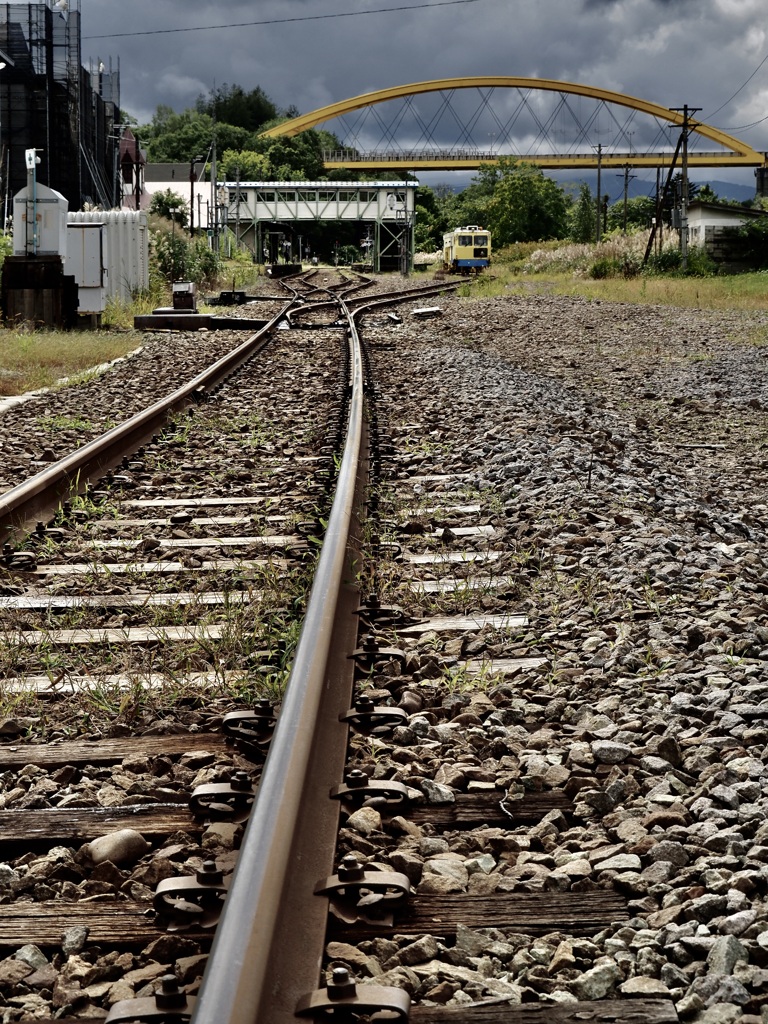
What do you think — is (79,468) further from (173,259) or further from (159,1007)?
(173,259)

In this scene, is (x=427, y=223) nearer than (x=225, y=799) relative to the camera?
No

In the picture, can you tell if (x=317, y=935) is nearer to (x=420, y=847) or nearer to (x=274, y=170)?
(x=420, y=847)

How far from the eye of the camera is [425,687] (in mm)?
3572

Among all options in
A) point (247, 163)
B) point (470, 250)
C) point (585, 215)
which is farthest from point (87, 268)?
point (247, 163)

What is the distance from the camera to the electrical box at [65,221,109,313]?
748 inches

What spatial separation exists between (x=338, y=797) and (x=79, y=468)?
4.17 meters

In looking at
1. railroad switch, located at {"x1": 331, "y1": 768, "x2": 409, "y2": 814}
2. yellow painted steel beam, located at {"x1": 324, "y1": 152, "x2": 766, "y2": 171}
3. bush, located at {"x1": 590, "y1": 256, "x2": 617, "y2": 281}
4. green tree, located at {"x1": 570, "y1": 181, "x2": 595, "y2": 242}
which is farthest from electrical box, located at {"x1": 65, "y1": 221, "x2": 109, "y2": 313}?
yellow painted steel beam, located at {"x1": 324, "y1": 152, "x2": 766, "y2": 171}

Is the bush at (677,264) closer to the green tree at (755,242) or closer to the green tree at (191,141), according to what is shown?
the green tree at (755,242)

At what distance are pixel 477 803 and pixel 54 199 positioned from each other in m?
17.4

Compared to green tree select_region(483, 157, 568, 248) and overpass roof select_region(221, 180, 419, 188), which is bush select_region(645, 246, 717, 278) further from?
green tree select_region(483, 157, 568, 248)

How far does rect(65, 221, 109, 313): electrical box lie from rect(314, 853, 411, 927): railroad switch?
58.2 feet

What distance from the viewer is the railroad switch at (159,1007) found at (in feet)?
5.93

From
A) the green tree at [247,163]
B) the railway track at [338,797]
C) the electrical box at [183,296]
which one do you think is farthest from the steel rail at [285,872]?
the green tree at [247,163]

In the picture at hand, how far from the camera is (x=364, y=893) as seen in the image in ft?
7.47
